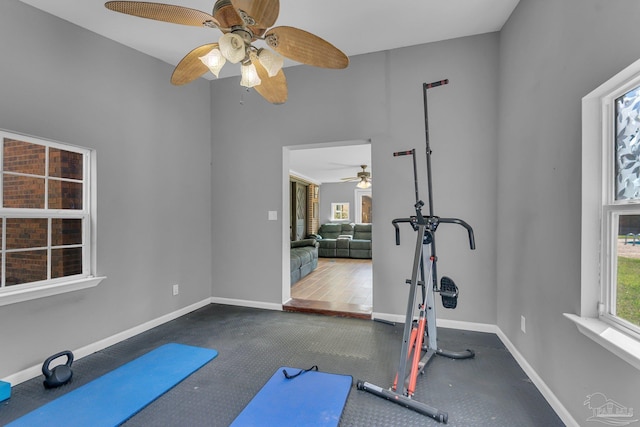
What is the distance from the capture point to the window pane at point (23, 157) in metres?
2.07

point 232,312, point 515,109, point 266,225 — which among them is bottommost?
point 232,312

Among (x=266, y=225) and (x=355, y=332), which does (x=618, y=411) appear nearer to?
(x=355, y=332)

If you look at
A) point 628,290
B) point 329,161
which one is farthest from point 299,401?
point 329,161

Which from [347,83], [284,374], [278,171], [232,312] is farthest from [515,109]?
[232,312]

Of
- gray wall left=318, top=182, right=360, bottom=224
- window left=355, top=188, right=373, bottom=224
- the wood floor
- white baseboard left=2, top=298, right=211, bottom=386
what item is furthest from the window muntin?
window left=355, top=188, right=373, bottom=224

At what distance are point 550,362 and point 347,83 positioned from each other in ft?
9.93

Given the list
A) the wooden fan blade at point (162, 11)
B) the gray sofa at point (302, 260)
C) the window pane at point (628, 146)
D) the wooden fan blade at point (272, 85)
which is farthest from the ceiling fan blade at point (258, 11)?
the gray sofa at point (302, 260)

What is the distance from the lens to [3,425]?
1.63m

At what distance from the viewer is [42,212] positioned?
2.23 meters

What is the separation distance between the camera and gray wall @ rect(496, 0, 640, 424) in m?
1.34

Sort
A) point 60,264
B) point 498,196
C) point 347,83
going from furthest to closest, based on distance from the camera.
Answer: point 347,83, point 498,196, point 60,264

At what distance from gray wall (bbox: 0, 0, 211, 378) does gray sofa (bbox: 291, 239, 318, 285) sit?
150 centimetres

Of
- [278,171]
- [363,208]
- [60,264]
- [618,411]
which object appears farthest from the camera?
[363,208]

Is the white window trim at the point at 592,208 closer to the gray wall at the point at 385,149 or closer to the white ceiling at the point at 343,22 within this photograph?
the gray wall at the point at 385,149
